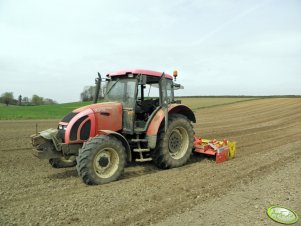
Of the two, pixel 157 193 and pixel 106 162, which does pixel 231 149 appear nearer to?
pixel 157 193

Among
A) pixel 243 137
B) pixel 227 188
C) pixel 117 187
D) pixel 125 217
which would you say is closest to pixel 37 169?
pixel 117 187

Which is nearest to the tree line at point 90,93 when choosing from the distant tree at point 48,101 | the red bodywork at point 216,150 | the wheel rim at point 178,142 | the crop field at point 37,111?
the wheel rim at point 178,142

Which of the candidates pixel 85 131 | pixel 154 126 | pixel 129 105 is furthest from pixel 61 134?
pixel 154 126

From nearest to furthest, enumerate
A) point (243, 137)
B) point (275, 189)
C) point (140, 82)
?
point (275, 189) → point (140, 82) → point (243, 137)

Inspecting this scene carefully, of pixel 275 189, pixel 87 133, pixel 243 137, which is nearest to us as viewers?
pixel 275 189

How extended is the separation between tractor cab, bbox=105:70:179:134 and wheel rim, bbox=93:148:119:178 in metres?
0.85

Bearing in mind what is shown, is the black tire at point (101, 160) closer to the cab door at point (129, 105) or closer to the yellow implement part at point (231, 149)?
the cab door at point (129, 105)

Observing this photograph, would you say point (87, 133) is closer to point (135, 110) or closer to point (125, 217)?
point (135, 110)

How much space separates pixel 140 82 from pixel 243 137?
22.7 ft

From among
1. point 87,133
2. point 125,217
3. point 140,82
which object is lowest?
point 125,217

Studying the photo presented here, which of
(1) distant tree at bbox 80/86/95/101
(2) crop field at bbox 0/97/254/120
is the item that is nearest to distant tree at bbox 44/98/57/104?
(2) crop field at bbox 0/97/254/120

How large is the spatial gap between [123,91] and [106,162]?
169 cm

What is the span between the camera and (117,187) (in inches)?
219

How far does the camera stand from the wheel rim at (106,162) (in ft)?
18.9
